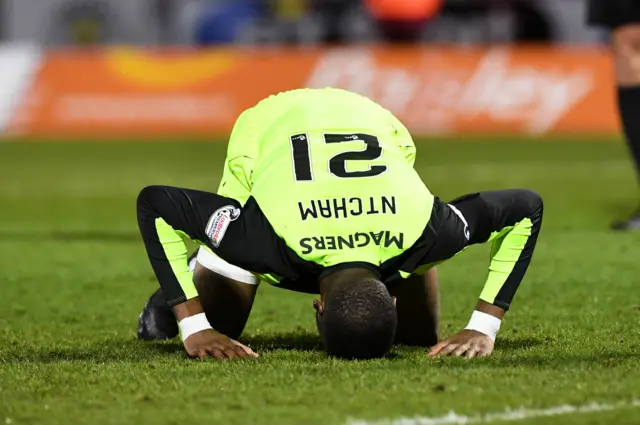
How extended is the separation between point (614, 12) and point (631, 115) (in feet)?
2.43

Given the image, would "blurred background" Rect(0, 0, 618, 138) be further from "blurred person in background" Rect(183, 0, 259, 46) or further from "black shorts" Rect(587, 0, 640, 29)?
"black shorts" Rect(587, 0, 640, 29)

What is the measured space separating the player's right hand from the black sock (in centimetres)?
536

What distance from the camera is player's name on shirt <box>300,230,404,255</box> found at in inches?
190

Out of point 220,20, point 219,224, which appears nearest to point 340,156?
point 219,224

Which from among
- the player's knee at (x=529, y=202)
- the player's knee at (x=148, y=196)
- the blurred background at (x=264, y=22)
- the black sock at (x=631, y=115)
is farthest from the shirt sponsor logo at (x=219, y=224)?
the blurred background at (x=264, y=22)

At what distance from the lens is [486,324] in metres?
5.16

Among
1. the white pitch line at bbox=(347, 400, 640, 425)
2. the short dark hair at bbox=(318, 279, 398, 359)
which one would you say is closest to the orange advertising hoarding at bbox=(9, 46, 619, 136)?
the short dark hair at bbox=(318, 279, 398, 359)

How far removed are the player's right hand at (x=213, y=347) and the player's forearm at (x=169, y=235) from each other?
151mm

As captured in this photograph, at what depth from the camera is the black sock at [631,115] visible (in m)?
9.70

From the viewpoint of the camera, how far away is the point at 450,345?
5082 millimetres

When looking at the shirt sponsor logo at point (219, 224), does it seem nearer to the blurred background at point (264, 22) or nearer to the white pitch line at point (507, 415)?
the white pitch line at point (507, 415)

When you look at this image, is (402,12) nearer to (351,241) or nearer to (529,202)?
(529,202)

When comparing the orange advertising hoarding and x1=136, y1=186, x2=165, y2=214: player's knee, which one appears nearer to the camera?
x1=136, y1=186, x2=165, y2=214: player's knee

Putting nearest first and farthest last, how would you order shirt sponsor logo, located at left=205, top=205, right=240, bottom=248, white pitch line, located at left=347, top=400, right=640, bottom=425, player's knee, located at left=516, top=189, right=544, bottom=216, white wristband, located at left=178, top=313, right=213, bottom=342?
white pitch line, located at left=347, top=400, right=640, bottom=425 < shirt sponsor logo, located at left=205, top=205, right=240, bottom=248 < white wristband, located at left=178, top=313, right=213, bottom=342 < player's knee, located at left=516, top=189, right=544, bottom=216
